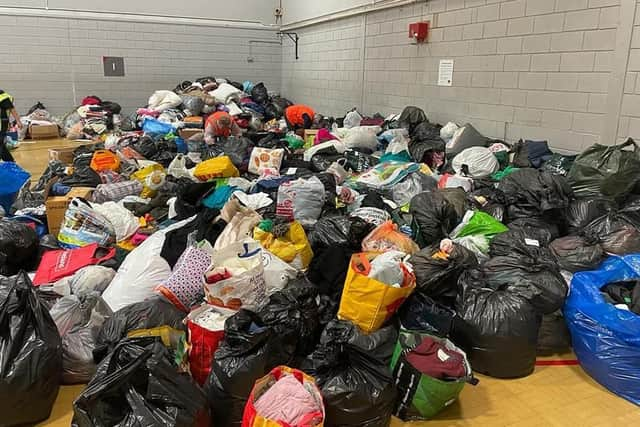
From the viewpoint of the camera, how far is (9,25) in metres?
9.52

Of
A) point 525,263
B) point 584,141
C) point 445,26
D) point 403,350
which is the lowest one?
point 403,350

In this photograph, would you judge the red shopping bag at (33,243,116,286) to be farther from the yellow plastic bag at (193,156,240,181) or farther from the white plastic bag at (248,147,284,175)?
the white plastic bag at (248,147,284,175)

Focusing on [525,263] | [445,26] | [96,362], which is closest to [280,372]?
[96,362]

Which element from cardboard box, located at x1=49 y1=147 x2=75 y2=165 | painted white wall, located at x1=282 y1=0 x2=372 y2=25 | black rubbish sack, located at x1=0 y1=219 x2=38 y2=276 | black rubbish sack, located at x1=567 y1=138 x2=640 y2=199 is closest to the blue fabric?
black rubbish sack, located at x1=0 y1=219 x2=38 y2=276

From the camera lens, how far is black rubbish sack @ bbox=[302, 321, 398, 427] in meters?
1.90

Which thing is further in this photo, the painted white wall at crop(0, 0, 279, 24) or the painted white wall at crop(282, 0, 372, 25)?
the painted white wall at crop(0, 0, 279, 24)

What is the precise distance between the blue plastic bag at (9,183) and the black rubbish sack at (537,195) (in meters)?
4.21

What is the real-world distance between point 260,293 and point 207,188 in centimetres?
177

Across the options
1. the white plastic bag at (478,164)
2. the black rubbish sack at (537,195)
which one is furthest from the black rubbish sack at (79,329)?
the white plastic bag at (478,164)

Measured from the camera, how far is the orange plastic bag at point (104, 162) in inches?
207

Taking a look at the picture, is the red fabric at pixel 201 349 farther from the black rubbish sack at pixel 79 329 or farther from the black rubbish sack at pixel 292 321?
the black rubbish sack at pixel 79 329

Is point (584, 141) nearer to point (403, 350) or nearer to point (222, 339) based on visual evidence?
point (403, 350)

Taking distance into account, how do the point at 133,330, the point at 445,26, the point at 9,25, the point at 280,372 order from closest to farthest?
1. the point at 280,372
2. the point at 133,330
3. the point at 445,26
4. the point at 9,25

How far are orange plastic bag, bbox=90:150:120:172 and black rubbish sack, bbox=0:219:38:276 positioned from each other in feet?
6.42
